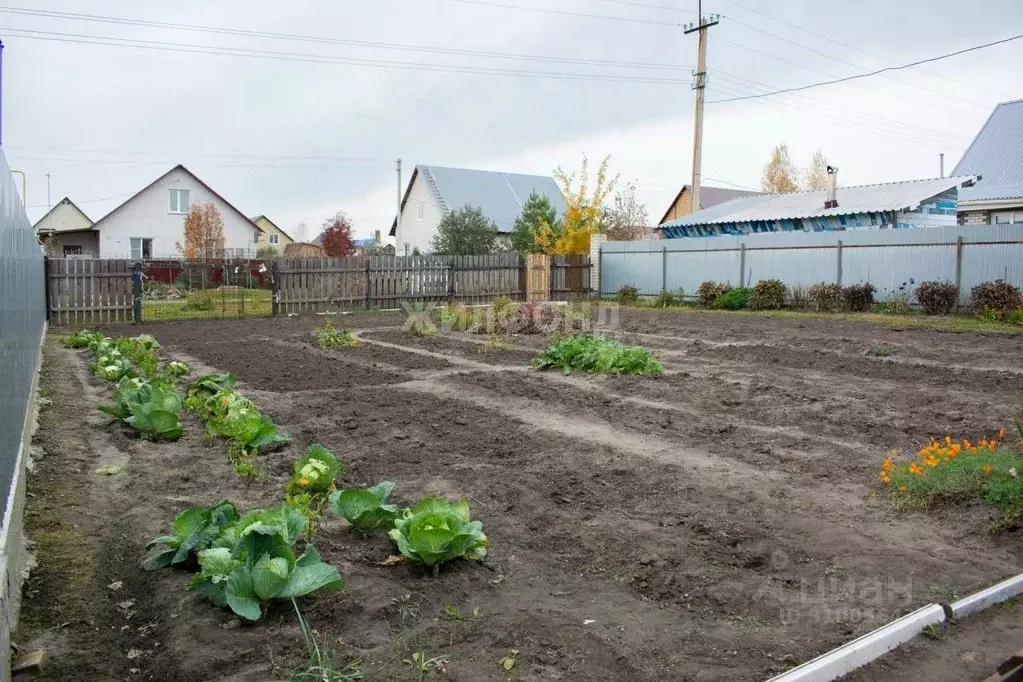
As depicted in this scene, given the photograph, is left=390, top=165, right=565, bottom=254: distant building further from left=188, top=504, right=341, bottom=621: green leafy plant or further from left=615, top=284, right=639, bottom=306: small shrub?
left=188, top=504, right=341, bottom=621: green leafy plant

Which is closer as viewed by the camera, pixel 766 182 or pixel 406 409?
pixel 406 409

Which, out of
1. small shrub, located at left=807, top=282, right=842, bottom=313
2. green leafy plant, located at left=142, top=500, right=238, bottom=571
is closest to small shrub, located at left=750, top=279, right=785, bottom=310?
small shrub, located at left=807, top=282, right=842, bottom=313

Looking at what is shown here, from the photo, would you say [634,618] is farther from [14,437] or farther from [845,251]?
[845,251]

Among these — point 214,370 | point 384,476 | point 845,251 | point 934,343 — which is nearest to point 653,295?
point 845,251

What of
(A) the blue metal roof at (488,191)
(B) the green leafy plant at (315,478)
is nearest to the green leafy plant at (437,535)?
(B) the green leafy plant at (315,478)

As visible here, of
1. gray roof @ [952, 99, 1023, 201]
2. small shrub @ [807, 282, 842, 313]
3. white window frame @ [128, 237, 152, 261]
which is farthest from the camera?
white window frame @ [128, 237, 152, 261]

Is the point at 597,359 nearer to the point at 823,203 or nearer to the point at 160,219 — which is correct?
the point at 823,203

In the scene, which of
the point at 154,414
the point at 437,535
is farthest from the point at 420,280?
the point at 437,535

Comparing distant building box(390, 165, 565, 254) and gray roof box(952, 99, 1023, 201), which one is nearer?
gray roof box(952, 99, 1023, 201)

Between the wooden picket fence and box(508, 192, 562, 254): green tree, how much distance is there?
9355 millimetres

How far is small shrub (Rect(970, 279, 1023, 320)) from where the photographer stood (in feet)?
55.5

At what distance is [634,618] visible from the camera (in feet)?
11.3

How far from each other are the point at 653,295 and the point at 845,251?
6.79 meters

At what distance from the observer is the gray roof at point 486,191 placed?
145 feet
